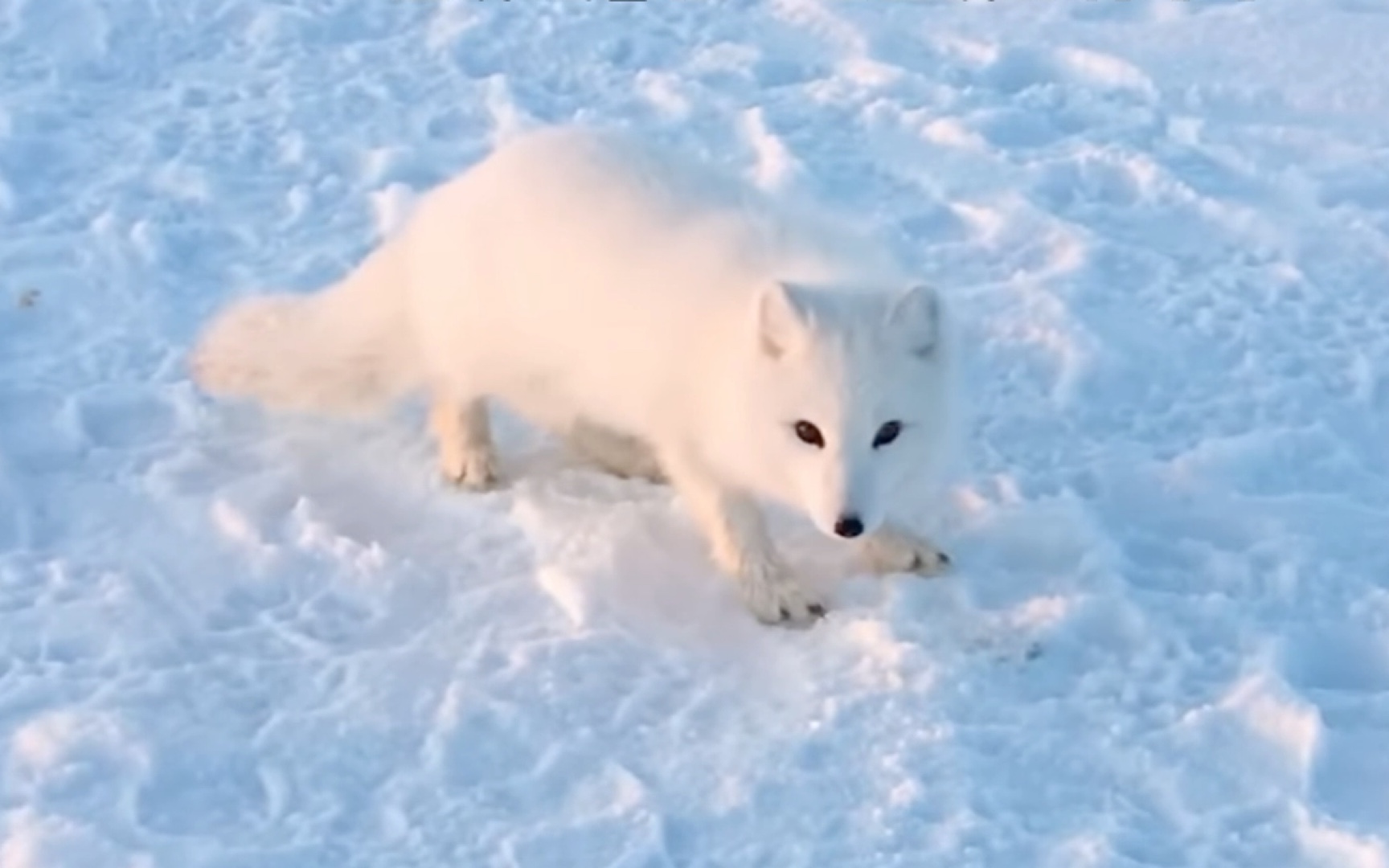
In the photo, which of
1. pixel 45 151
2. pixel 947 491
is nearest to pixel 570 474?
pixel 947 491

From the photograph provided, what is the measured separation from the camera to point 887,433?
346 centimetres

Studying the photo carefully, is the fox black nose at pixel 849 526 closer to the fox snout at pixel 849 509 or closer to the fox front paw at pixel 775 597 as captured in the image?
the fox snout at pixel 849 509

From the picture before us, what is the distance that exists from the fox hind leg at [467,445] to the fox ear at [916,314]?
1.03 meters

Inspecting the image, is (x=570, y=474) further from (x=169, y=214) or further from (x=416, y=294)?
(x=169, y=214)

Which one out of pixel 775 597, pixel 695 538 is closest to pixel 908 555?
pixel 775 597

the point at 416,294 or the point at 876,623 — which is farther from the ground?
the point at 416,294

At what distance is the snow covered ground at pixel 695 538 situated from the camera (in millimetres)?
3293

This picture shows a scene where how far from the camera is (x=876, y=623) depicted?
3.70m

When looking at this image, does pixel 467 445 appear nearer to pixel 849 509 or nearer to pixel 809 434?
pixel 809 434

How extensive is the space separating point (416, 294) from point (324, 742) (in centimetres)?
103

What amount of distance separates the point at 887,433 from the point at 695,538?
0.64 metres

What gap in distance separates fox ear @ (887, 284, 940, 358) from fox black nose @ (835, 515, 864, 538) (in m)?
0.31

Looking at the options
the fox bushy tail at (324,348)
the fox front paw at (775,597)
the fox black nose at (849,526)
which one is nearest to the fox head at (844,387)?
the fox black nose at (849,526)

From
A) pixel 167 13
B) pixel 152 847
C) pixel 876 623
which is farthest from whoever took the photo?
pixel 167 13
